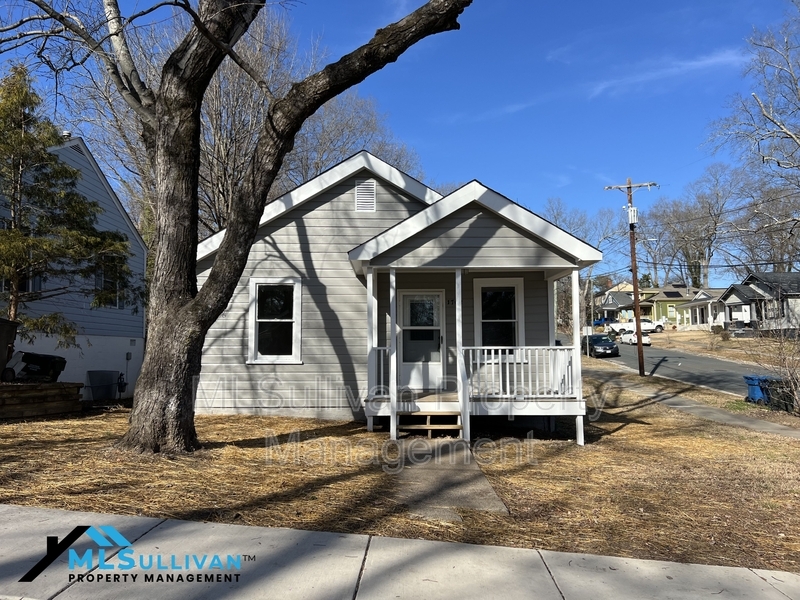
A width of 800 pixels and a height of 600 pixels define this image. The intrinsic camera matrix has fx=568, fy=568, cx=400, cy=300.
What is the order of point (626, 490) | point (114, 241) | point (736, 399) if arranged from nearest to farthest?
point (626, 490) → point (114, 241) → point (736, 399)

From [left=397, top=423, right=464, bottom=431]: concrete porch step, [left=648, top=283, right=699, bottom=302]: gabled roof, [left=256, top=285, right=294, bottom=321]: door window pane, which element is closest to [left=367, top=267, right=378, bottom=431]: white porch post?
[left=397, top=423, right=464, bottom=431]: concrete porch step

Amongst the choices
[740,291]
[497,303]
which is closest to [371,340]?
[497,303]

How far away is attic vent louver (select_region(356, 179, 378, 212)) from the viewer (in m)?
10.9

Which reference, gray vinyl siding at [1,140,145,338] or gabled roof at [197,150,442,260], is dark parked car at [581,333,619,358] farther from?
gabled roof at [197,150,442,260]

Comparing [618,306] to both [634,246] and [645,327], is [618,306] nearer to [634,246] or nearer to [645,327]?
[645,327]

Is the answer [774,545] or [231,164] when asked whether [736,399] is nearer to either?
[774,545]

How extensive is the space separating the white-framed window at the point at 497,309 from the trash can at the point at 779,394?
6918 millimetres

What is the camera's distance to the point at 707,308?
56.6 m

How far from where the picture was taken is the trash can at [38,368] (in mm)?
10484

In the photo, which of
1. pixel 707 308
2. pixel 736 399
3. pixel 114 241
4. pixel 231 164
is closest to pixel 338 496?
pixel 114 241

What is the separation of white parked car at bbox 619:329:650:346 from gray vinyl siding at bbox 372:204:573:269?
117 ft

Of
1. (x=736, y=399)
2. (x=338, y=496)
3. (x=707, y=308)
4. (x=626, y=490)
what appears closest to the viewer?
(x=338, y=496)

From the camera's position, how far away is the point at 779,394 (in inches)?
509

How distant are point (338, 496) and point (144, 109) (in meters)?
5.32
